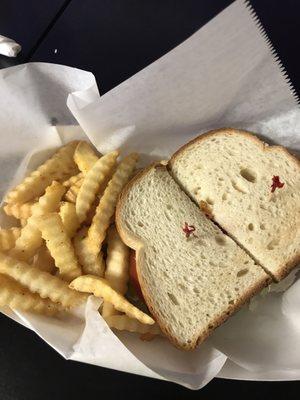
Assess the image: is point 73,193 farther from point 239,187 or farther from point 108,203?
point 239,187

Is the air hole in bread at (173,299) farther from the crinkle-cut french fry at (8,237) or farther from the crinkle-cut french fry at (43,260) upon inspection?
the crinkle-cut french fry at (8,237)

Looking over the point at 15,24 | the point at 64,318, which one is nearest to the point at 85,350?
the point at 64,318

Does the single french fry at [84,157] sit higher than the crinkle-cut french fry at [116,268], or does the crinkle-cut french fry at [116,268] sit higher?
the single french fry at [84,157]

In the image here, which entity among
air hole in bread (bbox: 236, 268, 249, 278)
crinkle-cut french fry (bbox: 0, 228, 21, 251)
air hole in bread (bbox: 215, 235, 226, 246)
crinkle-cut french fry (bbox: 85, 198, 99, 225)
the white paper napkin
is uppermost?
the white paper napkin

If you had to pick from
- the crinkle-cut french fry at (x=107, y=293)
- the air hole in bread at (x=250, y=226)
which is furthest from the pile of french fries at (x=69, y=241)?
the air hole in bread at (x=250, y=226)

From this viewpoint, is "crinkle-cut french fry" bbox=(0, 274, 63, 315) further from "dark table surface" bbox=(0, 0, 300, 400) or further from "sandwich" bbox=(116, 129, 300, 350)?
"dark table surface" bbox=(0, 0, 300, 400)

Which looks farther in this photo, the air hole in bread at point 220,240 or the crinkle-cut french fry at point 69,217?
the air hole in bread at point 220,240

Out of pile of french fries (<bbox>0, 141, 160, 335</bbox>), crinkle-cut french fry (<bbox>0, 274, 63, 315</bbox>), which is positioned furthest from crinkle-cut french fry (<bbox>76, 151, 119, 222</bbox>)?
crinkle-cut french fry (<bbox>0, 274, 63, 315</bbox>)

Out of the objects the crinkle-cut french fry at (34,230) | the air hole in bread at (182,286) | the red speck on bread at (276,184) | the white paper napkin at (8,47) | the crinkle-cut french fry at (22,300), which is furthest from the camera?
the white paper napkin at (8,47)
